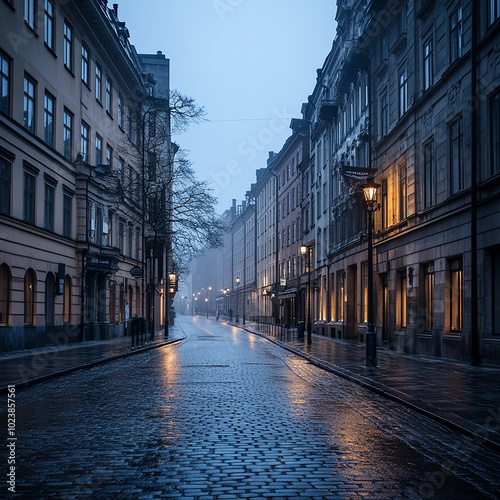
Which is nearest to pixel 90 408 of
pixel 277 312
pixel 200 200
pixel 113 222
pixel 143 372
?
pixel 143 372

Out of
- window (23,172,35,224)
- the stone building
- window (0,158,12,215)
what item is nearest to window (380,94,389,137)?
the stone building

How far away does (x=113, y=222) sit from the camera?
3931 cm

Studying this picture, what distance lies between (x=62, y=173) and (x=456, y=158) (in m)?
17.2

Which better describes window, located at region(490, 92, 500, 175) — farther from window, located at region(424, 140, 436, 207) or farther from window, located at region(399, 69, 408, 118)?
window, located at region(399, 69, 408, 118)

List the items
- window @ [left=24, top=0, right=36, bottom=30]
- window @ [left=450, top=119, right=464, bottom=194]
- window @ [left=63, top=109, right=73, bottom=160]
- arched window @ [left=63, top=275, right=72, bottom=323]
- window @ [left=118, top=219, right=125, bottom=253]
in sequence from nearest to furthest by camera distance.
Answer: window @ [left=450, top=119, right=464, bottom=194], window @ [left=24, top=0, right=36, bottom=30], window @ [left=63, top=109, right=73, bottom=160], arched window @ [left=63, top=275, right=72, bottom=323], window @ [left=118, top=219, right=125, bottom=253]

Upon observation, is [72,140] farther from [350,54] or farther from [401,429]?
[401,429]

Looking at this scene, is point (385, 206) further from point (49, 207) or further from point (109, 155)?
point (109, 155)

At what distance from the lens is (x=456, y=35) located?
21094 millimetres

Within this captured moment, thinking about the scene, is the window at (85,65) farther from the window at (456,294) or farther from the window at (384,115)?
the window at (456,294)

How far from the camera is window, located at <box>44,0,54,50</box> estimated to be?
28109mm

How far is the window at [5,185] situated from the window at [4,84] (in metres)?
1.81

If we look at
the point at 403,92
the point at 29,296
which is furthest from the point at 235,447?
the point at 403,92

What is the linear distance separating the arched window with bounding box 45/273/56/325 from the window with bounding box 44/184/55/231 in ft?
6.84

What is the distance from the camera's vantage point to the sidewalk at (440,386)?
9.03m
